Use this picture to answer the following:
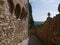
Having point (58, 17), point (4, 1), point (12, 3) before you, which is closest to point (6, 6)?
point (4, 1)

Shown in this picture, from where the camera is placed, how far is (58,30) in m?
5.74

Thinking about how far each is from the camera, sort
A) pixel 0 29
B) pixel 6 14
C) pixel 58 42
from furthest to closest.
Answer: pixel 58 42
pixel 6 14
pixel 0 29

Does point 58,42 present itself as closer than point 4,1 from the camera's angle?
No

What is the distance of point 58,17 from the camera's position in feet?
18.8

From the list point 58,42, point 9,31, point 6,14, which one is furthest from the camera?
point 58,42

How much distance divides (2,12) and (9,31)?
71 centimetres

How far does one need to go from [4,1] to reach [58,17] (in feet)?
8.14

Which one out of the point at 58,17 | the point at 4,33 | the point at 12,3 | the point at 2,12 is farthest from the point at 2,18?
the point at 58,17

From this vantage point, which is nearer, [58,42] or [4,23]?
[4,23]

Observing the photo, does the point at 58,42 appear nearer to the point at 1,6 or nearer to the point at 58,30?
the point at 58,30

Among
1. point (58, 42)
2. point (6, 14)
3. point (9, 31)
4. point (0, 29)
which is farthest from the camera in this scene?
point (58, 42)

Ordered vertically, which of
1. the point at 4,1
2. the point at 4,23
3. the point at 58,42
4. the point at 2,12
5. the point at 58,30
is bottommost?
the point at 58,42

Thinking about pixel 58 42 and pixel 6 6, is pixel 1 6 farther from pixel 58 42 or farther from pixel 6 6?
pixel 58 42

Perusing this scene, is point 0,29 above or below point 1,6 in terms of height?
below
